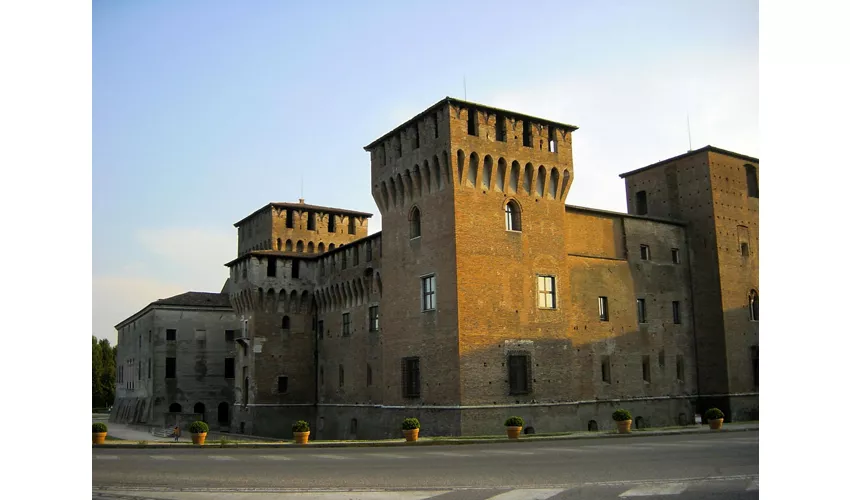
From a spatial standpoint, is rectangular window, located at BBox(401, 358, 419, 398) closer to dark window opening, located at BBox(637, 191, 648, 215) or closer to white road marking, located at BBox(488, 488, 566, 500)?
dark window opening, located at BBox(637, 191, 648, 215)

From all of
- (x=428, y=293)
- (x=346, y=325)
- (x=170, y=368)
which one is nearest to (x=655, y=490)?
(x=428, y=293)

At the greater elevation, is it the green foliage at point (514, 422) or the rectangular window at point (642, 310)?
the rectangular window at point (642, 310)

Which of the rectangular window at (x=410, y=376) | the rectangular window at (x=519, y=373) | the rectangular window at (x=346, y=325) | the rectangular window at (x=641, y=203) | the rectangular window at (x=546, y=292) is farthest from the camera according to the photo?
the rectangular window at (x=641, y=203)

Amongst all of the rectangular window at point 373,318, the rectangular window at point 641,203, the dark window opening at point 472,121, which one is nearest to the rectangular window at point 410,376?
the rectangular window at point 373,318

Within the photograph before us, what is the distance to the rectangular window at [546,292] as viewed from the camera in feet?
73.0

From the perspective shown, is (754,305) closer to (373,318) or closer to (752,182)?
(752,182)

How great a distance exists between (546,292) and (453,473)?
12455 mm

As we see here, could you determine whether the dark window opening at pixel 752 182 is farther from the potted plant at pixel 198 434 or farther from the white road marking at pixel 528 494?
the white road marking at pixel 528 494

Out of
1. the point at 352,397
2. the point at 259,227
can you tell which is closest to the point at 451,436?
the point at 352,397

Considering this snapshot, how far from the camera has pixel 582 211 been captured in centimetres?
2488

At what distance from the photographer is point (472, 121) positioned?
2195 cm

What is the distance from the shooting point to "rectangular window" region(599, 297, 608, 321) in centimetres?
2439

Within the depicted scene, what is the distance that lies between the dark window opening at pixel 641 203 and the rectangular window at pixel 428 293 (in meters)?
11.6
